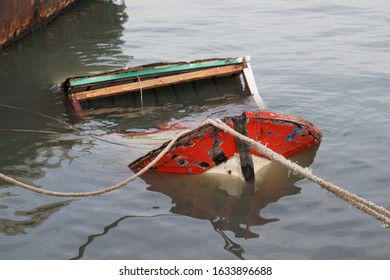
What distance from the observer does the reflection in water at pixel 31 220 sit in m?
5.67

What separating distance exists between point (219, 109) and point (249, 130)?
3.04 m

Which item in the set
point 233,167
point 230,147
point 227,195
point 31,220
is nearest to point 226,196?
point 227,195

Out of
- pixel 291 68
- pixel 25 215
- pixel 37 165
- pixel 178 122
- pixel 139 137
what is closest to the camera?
pixel 25 215

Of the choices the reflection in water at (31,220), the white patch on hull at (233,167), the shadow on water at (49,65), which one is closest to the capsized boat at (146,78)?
the shadow on water at (49,65)

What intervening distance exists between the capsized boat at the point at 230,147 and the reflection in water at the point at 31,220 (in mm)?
1086

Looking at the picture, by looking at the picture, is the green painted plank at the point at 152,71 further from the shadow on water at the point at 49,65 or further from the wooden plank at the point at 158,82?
the shadow on water at the point at 49,65

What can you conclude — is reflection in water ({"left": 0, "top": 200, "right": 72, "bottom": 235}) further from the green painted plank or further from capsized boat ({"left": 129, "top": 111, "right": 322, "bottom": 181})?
Result: the green painted plank

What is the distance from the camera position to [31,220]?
5.84 meters

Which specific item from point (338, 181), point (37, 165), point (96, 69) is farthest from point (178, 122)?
point (96, 69)

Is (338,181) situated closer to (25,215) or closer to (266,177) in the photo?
(266,177)

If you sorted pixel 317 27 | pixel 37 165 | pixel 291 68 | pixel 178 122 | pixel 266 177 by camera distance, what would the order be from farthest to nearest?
pixel 317 27 < pixel 291 68 < pixel 178 122 < pixel 37 165 < pixel 266 177

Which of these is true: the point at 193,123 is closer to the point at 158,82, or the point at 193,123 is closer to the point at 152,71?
the point at 158,82

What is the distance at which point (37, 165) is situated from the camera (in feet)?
23.7
